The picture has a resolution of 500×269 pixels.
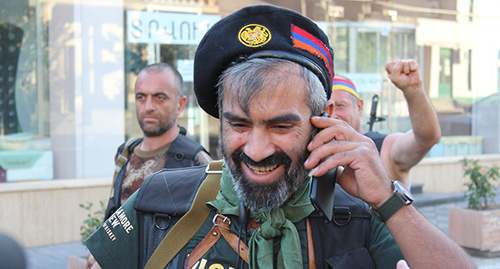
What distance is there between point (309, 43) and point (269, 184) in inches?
18.8

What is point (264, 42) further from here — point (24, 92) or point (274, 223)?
point (24, 92)

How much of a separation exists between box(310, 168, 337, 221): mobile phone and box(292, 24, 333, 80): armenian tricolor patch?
1.28 feet

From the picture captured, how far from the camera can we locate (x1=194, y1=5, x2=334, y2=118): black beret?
1802mm

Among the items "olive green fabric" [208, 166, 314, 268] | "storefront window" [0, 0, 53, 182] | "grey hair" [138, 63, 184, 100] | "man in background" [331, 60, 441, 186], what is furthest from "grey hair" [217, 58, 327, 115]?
"storefront window" [0, 0, 53, 182]

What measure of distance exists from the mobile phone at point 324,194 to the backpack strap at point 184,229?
38cm

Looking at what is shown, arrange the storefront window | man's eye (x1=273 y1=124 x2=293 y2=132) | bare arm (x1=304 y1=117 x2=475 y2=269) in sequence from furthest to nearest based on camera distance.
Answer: the storefront window, man's eye (x1=273 y1=124 x2=293 y2=132), bare arm (x1=304 y1=117 x2=475 y2=269)

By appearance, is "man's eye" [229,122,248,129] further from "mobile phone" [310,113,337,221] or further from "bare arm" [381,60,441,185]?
"bare arm" [381,60,441,185]

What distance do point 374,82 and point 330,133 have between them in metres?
9.91

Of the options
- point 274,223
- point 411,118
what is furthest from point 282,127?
point 411,118

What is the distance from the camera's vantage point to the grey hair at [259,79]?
178 cm

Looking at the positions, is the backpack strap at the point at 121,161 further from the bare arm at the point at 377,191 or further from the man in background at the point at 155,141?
the bare arm at the point at 377,191

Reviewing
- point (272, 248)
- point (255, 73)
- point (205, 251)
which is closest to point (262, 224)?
point (272, 248)

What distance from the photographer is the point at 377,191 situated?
174cm

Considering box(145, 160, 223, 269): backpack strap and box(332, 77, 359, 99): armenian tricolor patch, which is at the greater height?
box(332, 77, 359, 99): armenian tricolor patch
